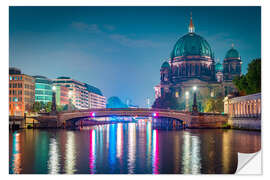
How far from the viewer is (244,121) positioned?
212 ft

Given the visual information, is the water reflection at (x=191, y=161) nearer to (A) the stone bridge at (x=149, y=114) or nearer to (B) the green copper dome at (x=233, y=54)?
(A) the stone bridge at (x=149, y=114)

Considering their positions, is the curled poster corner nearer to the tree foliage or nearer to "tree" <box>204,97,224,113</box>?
the tree foliage

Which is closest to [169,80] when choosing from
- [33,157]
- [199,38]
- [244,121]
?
[199,38]

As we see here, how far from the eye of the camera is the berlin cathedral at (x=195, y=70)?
152m

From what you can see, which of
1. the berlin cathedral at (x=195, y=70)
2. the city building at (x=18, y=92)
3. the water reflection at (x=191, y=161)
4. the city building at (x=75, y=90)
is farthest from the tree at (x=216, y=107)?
the water reflection at (x=191, y=161)

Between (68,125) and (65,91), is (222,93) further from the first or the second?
(68,125)

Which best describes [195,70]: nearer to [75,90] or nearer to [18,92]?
[75,90]

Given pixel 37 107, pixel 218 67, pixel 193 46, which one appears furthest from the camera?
pixel 218 67

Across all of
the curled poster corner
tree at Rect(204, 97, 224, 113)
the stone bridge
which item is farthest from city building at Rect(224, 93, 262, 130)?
the curled poster corner

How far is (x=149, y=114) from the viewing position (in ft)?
256

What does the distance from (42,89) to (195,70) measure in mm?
64682

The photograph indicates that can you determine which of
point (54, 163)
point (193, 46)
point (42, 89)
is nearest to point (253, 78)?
point (54, 163)
